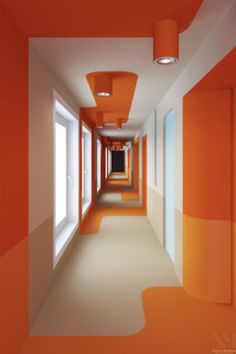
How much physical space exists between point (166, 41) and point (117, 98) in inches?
122

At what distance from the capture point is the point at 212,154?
10.2 ft

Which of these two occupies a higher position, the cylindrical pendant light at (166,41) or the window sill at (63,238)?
the cylindrical pendant light at (166,41)

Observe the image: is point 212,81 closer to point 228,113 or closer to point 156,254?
point 228,113

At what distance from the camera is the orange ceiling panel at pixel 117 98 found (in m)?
3.80

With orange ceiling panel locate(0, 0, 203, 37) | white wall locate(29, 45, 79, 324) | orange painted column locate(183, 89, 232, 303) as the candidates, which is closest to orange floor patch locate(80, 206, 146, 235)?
white wall locate(29, 45, 79, 324)

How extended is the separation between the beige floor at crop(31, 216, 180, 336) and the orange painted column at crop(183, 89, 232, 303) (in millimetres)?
584

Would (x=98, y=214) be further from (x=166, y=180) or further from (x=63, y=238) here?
(x=166, y=180)

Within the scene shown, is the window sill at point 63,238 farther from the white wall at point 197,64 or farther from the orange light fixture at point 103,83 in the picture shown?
the orange light fixture at point 103,83

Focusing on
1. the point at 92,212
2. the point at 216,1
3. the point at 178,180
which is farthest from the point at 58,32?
the point at 92,212

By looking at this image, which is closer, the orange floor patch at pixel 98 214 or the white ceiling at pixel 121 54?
the white ceiling at pixel 121 54

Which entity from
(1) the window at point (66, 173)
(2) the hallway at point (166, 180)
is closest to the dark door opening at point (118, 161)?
(1) the window at point (66, 173)

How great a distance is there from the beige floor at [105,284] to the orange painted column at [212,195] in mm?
584

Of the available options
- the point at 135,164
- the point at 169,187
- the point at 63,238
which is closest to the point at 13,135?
the point at 63,238

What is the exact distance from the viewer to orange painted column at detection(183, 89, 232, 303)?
306 centimetres
